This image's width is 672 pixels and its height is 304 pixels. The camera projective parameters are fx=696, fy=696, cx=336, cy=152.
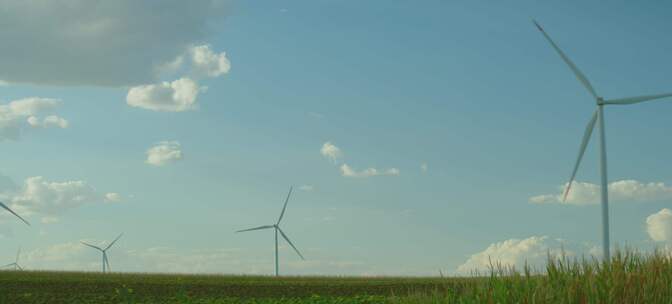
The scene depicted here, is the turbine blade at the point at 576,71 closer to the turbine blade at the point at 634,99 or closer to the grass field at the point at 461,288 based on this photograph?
the turbine blade at the point at 634,99

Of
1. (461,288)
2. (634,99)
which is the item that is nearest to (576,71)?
(634,99)

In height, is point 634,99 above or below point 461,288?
above

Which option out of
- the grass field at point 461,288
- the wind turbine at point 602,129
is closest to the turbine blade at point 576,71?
the wind turbine at point 602,129

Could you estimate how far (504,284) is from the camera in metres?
14.7

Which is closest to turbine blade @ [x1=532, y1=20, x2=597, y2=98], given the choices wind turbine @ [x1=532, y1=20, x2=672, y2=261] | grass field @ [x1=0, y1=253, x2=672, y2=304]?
wind turbine @ [x1=532, y1=20, x2=672, y2=261]

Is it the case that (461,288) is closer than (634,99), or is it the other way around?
(461,288)

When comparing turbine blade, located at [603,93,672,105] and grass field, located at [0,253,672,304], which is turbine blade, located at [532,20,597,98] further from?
grass field, located at [0,253,672,304]

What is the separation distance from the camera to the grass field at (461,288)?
13.6 meters

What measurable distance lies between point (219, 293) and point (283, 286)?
11.9 ft

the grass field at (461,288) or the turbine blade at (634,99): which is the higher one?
the turbine blade at (634,99)

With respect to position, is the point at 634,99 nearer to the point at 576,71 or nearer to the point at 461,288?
the point at 576,71

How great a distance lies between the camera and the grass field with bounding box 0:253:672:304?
13.6 metres

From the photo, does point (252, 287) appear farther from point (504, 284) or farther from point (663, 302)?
point (663, 302)

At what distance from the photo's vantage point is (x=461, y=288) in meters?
21.6
